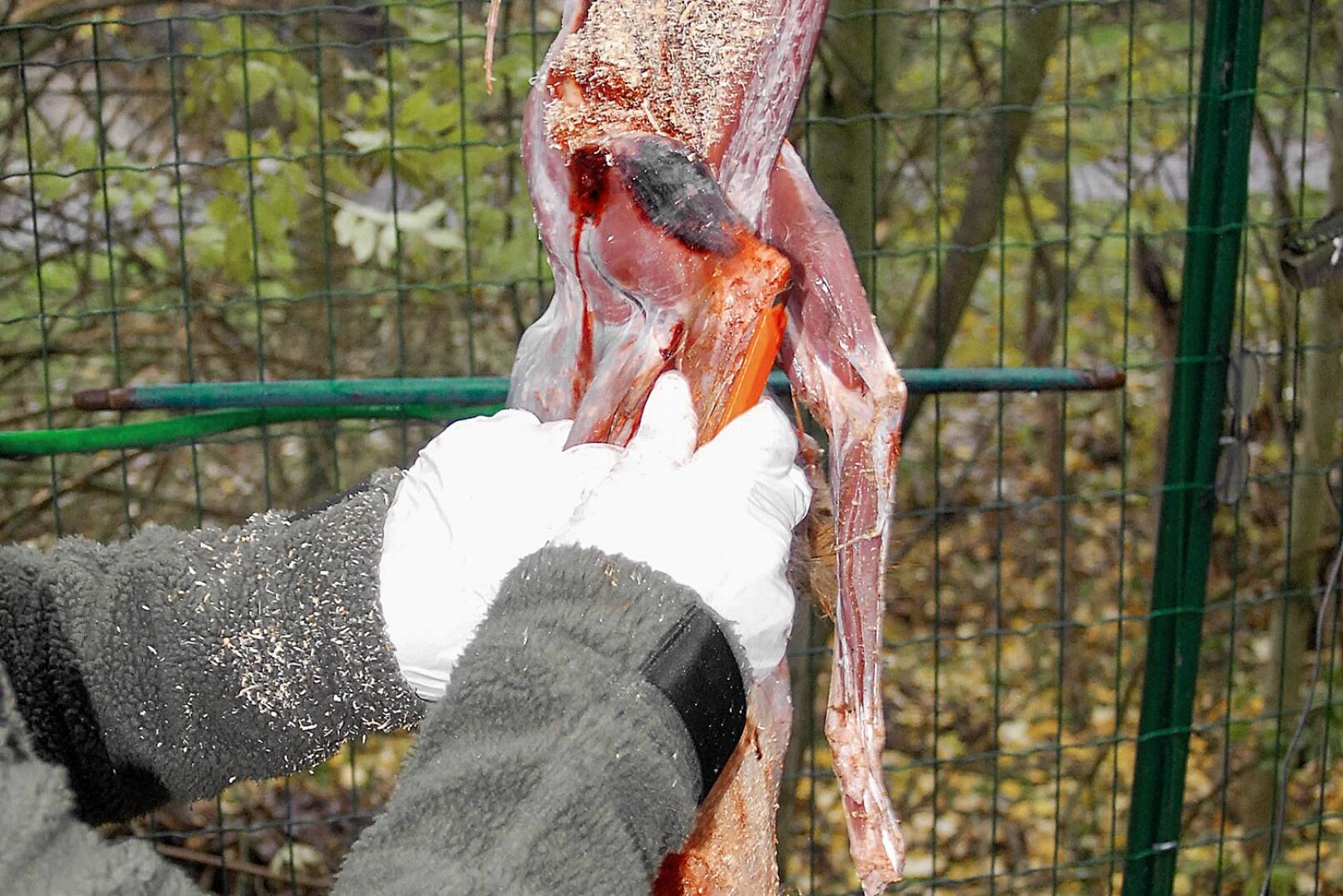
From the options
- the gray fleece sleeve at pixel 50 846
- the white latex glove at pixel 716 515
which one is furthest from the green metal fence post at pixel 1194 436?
the gray fleece sleeve at pixel 50 846

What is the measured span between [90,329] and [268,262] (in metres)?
0.62

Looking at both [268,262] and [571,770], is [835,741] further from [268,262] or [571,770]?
→ [268,262]

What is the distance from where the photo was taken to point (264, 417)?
2.38 metres

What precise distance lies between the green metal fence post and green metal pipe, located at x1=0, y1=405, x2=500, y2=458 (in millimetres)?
1244

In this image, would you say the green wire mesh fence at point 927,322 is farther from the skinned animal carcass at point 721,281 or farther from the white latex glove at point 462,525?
the white latex glove at point 462,525

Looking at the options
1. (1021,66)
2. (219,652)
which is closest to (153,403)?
(219,652)

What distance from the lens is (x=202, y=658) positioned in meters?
1.29

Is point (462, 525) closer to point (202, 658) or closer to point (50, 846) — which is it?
point (202, 658)

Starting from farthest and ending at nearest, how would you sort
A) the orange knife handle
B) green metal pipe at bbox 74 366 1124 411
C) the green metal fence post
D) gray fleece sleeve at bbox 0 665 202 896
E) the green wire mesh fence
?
the green wire mesh fence, the green metal fence post, green metal pipe at bbox 74 366 1124 411, the orange knife handle, gray fleece sleeve at bbox 0 665 202 896

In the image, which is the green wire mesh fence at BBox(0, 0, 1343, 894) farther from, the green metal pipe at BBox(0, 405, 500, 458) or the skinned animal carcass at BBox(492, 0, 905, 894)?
the skinned animal carcass at BBox(492, 0, 905, 894)

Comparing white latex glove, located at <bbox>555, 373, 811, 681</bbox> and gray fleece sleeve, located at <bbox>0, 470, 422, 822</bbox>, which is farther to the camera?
gray fleece sleeve, located at <bbox>0, 470, 422, 822</bbox>

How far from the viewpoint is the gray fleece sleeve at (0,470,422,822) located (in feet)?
4.18

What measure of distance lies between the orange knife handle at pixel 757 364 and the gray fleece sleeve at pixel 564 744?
1.11 ft

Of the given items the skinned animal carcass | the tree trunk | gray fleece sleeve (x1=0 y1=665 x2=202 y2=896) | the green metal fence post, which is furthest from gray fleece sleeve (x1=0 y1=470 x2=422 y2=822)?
the tree trunk
